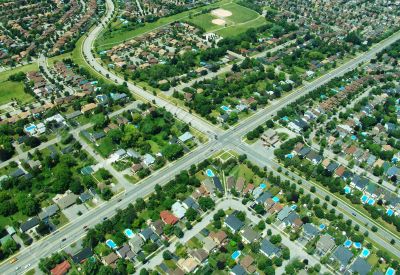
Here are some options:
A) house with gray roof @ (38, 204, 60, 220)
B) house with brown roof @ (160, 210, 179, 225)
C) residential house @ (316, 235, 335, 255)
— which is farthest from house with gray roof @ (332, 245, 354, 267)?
house with gray roof @ (38, 204, 60, 220)

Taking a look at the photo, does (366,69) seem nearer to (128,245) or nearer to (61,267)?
(128,245)

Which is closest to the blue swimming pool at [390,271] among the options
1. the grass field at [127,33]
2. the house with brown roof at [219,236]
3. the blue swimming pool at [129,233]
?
the house with brown roof at [219,236]

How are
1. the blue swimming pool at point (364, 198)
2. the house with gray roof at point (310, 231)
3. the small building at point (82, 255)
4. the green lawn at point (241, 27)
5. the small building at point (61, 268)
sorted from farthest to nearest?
the green lawn at point (241, 27)
the blue swimming pool at point (364, 198)
the house with gray roof at point (310, 231)
the small building at point (82, 255)
the small building at point (61, 268)

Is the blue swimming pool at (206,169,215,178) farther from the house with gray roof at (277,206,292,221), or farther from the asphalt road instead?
the house with gray roof at (277,206,292,221)

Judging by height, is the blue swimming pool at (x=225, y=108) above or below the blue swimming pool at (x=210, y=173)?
above

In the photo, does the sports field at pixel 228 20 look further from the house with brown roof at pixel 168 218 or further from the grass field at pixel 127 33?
the house with brown roof at pixel 168 218

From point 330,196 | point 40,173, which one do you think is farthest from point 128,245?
point 330,196
